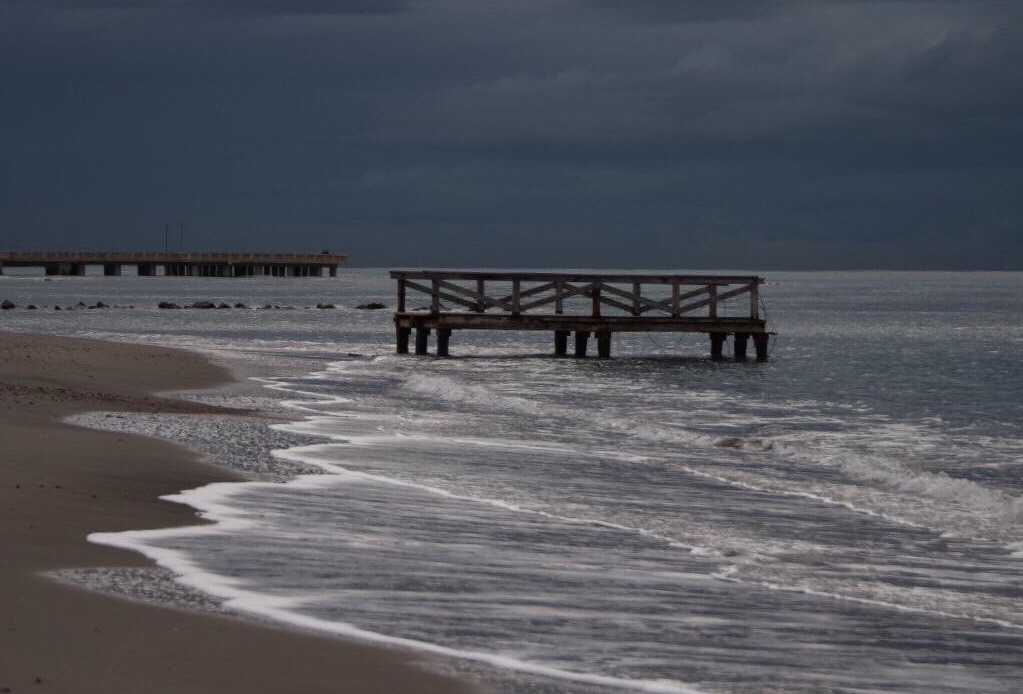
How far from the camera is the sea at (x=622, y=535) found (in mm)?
7062

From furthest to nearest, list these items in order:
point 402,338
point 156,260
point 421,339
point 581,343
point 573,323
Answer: point 156,260
point 581,343
point 402,338
point 421,339
point 573,323

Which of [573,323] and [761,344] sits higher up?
[573,323]

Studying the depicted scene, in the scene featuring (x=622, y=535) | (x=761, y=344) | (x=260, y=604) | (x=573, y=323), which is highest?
(x=573, y=323)

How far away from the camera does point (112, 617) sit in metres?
6.73

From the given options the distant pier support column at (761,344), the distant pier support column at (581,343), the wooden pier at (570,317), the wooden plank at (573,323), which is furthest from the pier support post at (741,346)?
the distant pier support column at (581,343)

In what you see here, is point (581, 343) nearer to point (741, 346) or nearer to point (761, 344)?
point (741, 346)

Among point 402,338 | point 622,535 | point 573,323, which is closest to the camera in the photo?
point 622,535

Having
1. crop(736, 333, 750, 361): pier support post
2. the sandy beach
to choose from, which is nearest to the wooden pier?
crop(736, 333, 750, 361): pier support post

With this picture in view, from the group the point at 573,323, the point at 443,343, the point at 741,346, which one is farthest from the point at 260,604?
the point at 741,346

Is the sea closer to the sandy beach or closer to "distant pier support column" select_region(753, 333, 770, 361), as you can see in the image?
the sandy beach

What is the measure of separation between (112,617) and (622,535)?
479 cm

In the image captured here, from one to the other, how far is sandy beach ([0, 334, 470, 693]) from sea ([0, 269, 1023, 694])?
13.8 inches

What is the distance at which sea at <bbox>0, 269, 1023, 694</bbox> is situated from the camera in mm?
7062

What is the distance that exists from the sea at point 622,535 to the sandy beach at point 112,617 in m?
0.35
